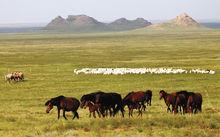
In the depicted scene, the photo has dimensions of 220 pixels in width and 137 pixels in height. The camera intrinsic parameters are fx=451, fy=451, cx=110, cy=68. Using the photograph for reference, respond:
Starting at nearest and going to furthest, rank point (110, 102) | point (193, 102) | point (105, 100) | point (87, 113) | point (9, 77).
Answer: point (105, 100) → point (110, 102) → point (193, 102) → point (87, 113) → point (9, 77)

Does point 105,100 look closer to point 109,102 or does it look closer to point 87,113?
point 109,102

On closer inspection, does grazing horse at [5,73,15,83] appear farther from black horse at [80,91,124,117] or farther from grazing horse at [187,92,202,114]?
grazing horse at [187,92,202,114]

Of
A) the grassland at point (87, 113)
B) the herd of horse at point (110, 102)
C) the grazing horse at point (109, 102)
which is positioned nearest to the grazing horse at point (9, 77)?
the grassland at point (87, 113)

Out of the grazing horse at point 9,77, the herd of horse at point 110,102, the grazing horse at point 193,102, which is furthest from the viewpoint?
the grazing horse at point 9,77

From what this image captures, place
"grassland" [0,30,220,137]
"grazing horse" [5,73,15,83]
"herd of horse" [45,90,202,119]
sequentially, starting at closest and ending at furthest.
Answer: "grassland" [0,30,220,137]
"herd of horse" [45,90,202,119]
"grazing horse" [5,73,15,83]

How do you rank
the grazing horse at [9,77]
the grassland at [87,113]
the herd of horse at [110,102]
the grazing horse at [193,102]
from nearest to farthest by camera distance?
the grassland at [87,113] → the herd of horse at [110,102] → the grazing horse at [193,102] → the grazing horse at [9,77]

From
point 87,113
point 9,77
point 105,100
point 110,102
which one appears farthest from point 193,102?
point 9,77

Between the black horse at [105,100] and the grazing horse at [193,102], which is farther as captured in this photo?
the grazing horse at [193,102]

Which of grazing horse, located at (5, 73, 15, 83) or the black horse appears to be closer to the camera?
the black horse

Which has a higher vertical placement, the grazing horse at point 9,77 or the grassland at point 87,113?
the grazing horse at point 9,77

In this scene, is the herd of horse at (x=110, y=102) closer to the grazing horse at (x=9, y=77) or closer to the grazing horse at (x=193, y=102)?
the grazing horse at (x=193, y=102)

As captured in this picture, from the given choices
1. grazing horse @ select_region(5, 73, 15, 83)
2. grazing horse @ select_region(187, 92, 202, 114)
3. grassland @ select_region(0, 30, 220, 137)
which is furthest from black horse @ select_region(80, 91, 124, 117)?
grazing horse @ select_region(5, 73, 15, 83)

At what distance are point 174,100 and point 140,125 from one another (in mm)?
3969

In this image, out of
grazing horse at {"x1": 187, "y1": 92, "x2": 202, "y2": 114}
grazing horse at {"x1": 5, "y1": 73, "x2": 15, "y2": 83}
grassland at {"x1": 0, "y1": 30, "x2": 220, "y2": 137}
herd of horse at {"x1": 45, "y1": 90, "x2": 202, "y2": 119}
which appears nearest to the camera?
grassland at {"x1": 0, "y1": 30, "x2": 220, "y2": 137}
